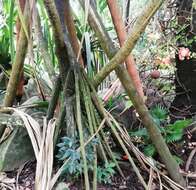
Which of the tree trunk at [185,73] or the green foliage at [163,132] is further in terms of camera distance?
the tree trunk at [185,73]

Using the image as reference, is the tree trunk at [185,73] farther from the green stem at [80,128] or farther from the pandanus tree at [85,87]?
the green stem at [80,128]

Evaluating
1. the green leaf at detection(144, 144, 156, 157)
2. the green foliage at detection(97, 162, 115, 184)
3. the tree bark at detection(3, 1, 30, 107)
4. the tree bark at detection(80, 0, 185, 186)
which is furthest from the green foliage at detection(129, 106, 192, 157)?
the tree bark at detection(3, 1, 30, 107)

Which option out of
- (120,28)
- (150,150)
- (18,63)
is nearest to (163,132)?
(150,150)

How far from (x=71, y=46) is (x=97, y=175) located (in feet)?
1.49

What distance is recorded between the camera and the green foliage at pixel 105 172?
1.21m

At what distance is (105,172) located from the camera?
48.1 inches

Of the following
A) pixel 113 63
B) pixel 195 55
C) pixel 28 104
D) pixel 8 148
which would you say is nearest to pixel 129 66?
pixel 113 63

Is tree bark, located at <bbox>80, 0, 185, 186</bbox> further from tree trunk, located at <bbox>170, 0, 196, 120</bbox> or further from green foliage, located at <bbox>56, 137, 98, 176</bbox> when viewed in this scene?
tree trunk, located at <bbox>170, 0, 196, 120</bbox>

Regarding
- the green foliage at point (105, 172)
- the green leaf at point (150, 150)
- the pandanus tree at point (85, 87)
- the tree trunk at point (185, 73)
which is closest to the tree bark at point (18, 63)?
the pandanus tree at point (85, 87)

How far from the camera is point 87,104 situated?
1228 millimetres

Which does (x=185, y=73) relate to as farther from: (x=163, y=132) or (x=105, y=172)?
(x=105, y=172)

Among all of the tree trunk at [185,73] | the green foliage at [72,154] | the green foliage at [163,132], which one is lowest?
the green foliage at [72,154]

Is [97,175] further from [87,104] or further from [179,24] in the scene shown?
[179,24]

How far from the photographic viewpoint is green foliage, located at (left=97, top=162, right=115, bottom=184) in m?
1.21
